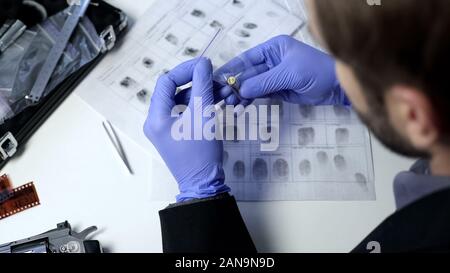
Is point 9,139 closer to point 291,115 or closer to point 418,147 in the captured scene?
point 291,115

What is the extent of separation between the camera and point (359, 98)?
68 centimetres

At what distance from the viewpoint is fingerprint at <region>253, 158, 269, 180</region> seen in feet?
2.82

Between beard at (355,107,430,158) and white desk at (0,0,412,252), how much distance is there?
66 millimetres

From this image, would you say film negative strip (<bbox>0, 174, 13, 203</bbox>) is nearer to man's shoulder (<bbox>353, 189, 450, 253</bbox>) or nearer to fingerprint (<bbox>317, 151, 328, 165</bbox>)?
fingerprint (<bbox>317, 151, 328, 165</bbox>)

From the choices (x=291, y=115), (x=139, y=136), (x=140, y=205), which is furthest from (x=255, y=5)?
(x=140, y=205)

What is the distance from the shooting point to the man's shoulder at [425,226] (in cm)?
74

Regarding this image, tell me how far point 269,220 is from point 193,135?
0.65ft

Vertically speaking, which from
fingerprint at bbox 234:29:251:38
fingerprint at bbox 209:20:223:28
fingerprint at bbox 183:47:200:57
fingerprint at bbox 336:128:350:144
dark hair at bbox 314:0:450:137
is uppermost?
fingerprint at bbox 209:20:223:28

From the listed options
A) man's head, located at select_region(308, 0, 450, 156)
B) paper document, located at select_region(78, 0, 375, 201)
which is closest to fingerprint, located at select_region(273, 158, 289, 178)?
paper document, located at select_region(78, 0, 375, 201)

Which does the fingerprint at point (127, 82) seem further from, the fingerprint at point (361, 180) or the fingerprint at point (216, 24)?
the fingerprint at point (361, 180)

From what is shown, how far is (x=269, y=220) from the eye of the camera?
2.75ft

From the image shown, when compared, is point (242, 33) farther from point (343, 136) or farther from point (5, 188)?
point (5, 188)
